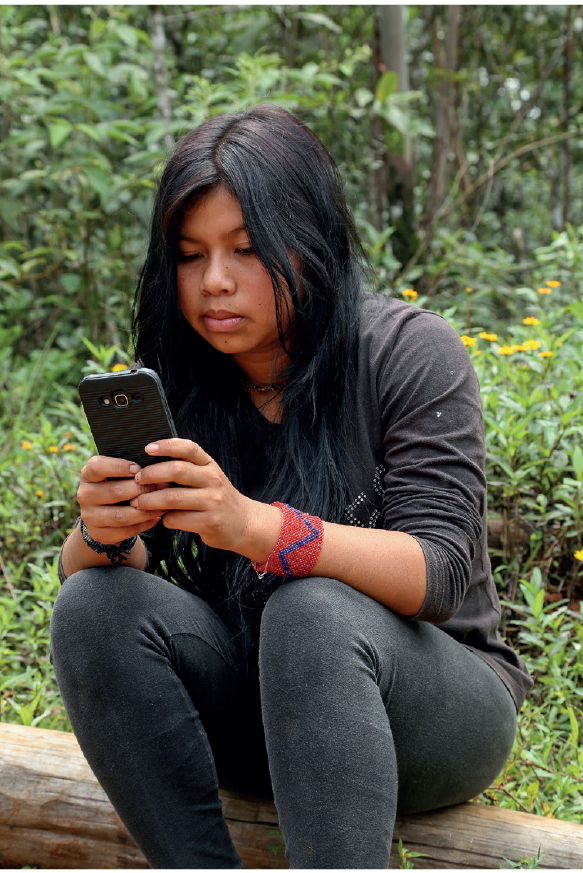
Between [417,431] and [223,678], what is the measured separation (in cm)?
51

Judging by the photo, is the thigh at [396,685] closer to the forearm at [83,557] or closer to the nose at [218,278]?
the forearm at [83,557]

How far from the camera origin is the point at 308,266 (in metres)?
1.40

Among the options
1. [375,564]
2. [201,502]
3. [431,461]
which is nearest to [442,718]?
[375,564]

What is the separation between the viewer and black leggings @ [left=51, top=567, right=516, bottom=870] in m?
1.09

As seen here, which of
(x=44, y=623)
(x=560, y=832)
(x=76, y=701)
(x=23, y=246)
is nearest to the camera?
(x=76, y=701)

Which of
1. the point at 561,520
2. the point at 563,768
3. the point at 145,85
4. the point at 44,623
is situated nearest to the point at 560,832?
the point at 563,768

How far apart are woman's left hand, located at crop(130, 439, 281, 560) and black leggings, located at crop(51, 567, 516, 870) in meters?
0.09

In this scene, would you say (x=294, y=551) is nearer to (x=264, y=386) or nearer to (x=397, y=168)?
(x=264, y=386)

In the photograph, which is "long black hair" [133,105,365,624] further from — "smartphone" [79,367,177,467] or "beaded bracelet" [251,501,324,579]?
"smartphone" [79,367,177,467]

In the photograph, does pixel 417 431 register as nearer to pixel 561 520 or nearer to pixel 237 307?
pixel 237 307

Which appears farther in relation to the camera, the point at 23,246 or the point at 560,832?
the point at 23,246

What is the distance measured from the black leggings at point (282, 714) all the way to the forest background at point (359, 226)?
1.25ft

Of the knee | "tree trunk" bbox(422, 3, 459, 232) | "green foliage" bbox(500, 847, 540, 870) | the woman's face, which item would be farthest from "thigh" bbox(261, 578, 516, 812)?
"tree trunk" bbox(422, 3, 459, 232)

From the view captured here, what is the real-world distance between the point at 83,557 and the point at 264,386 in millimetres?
458
